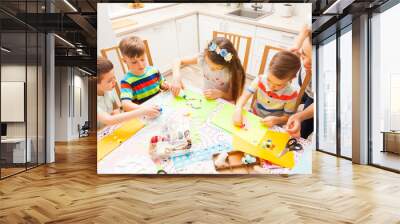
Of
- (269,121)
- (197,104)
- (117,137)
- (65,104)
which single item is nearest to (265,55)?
(269,121)

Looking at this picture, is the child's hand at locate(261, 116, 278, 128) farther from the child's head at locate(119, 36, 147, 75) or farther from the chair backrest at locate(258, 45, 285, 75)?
the child's head at locate(119, 36, 147, 75)

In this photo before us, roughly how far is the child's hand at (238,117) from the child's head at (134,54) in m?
1.71

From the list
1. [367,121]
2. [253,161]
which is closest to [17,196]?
[253,161]

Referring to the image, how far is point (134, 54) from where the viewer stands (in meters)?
6.21

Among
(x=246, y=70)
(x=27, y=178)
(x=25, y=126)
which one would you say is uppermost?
(x=246, y=70)

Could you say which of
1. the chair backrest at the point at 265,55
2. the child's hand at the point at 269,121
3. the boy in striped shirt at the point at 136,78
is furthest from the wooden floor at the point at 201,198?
the chair backrest at the point at 265,55

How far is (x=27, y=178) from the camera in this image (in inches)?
250

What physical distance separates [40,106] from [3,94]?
1.66 metres

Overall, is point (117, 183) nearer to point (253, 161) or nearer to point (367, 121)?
point (253, 161)

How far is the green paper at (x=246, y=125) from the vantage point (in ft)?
20.2

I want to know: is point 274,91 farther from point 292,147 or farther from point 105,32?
point 105,32

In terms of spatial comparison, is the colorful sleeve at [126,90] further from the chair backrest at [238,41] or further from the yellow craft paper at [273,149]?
the yellow craft paper at [273,149]

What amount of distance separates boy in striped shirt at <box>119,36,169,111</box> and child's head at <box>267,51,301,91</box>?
1773 millimetres

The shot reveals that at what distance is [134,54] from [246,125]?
2222mm
